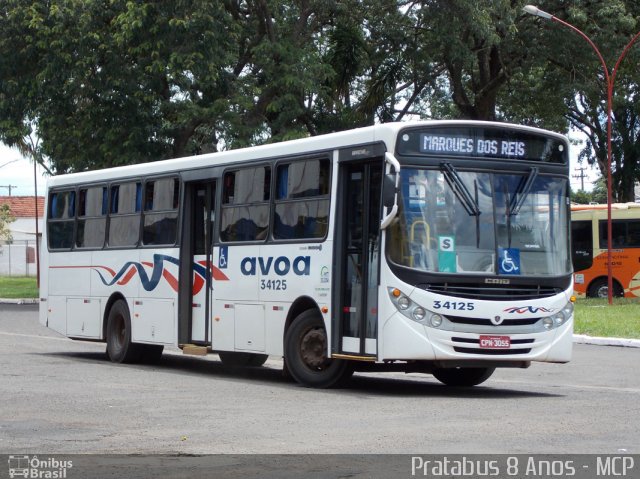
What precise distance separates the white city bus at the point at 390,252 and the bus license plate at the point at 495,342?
0.01m

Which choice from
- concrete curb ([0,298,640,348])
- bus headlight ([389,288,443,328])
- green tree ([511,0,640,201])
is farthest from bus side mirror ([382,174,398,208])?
green tree ([511,0,640,201])

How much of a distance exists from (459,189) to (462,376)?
9.47 feet

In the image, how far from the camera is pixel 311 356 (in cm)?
1518

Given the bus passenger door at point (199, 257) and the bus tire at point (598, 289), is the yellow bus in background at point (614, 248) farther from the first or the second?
the bus passenger door at point (199, 257)

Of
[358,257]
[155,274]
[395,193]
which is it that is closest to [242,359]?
[155,274]

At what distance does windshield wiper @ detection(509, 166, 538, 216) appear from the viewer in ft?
46.8

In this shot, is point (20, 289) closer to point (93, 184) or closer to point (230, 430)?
point (93, 184)

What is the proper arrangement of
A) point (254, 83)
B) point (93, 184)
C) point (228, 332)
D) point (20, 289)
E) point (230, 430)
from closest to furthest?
point (230, 430) < point (228, 332) < point (93, 184) < point (254, 83) < point (20, 289)

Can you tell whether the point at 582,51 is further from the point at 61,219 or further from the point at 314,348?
the point at 314,348

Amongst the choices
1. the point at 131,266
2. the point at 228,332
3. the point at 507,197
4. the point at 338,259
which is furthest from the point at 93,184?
the point at 507,197

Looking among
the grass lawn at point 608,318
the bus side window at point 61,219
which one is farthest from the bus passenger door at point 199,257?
the grass lawn at point 608,318

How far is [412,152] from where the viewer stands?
14031mm

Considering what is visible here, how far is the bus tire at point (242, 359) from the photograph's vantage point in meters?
17.9

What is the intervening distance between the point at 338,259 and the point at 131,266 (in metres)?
5.55
